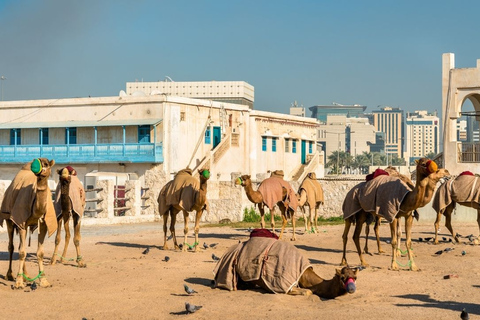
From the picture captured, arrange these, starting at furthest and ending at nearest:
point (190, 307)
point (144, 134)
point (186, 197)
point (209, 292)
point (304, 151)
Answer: point (304, 151) → point (144, 134) → point (186, 197) → point (209, 292) → point (190, 307)

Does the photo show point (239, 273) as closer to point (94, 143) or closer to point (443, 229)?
point (443, 229)

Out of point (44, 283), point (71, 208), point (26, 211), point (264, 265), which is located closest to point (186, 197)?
point (71, 208)

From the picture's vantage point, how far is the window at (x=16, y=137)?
152 ft

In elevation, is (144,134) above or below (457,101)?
below

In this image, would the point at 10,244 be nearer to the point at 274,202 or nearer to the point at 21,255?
the point at 21,255

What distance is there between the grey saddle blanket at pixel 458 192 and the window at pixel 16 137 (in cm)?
3086

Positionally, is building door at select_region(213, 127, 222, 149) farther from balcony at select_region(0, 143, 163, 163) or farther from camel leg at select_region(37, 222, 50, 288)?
camel leg at select_region(37, 222, 50, 288)

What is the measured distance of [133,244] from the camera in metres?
21.4

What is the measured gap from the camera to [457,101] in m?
37.8

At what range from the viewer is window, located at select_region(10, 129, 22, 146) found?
46.3 m

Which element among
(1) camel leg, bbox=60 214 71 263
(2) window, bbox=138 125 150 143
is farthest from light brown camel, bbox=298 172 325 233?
(2) window, bbox=138 125 150 143

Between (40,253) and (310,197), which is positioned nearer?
(40,253)

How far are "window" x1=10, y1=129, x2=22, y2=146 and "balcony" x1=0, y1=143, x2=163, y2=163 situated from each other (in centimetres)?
75

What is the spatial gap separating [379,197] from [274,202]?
554cm
